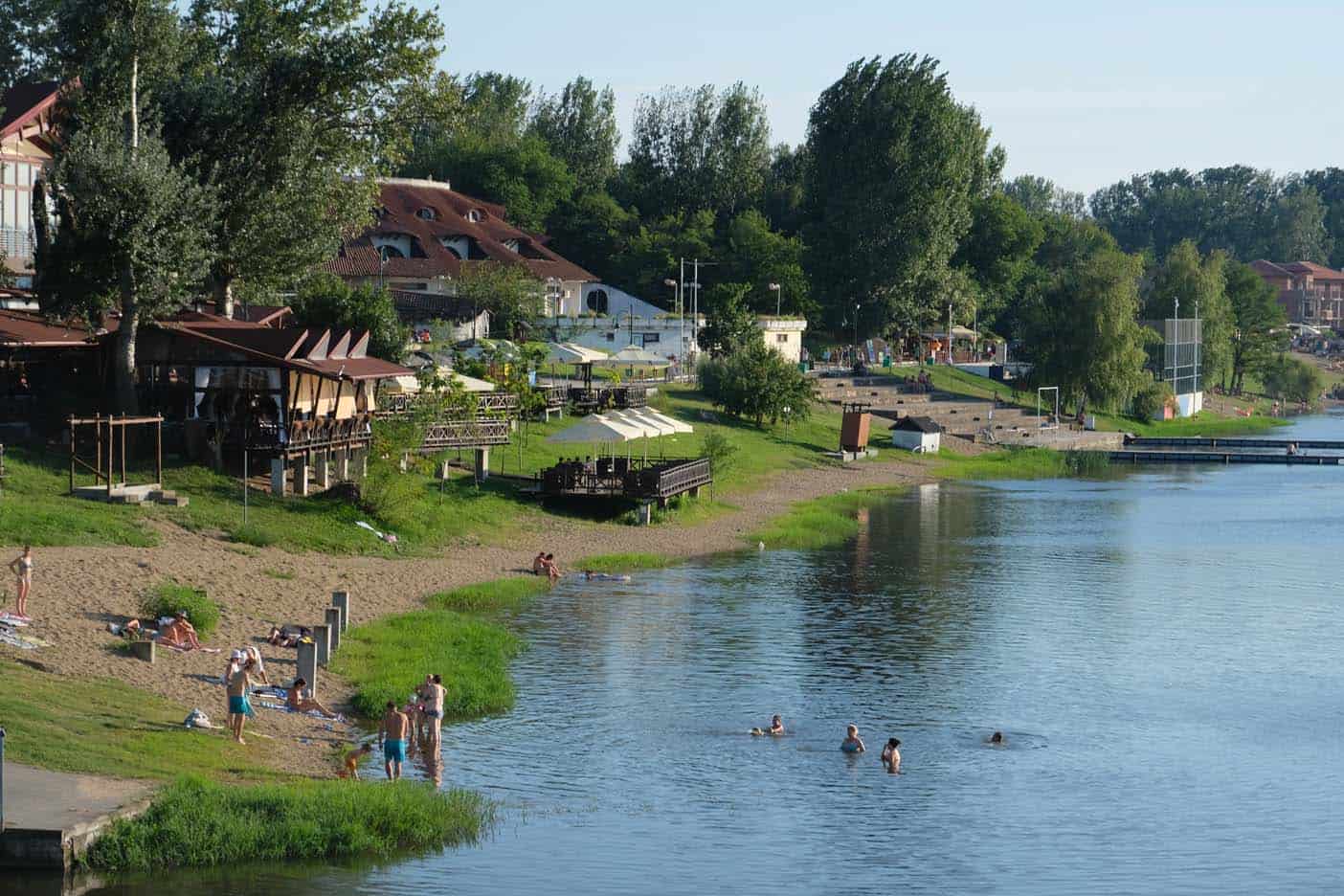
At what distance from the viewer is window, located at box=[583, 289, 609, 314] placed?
4938 inches

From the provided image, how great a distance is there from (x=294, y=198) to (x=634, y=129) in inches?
3616

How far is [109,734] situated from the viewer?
29.9 metres

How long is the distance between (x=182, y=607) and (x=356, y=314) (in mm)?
33325

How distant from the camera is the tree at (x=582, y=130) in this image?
163m

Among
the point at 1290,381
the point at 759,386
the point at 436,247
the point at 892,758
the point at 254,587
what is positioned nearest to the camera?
the point at 892,758

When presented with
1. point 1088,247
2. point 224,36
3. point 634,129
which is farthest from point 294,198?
point 1088,247

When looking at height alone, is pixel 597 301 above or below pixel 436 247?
below

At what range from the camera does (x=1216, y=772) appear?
34.9 meters

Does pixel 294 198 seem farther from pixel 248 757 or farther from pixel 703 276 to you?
Result: pixel 703 276

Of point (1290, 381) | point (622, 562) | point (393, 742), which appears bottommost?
point (393, 742)

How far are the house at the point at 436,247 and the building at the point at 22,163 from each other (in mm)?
43584

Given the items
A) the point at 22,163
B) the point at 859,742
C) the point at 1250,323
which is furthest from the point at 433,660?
the point at 1250,323

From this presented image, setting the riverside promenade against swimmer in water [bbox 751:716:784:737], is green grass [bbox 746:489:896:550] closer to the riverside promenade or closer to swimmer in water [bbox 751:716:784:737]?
swimmer in water [bbox 751:716:784:737]

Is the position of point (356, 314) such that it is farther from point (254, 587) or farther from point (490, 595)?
point (254, 587)
